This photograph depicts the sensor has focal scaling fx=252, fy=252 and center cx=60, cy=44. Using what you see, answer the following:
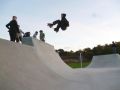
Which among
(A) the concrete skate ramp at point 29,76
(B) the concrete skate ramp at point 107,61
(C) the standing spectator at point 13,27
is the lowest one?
(B) the concrete skate ramp at point 107,61

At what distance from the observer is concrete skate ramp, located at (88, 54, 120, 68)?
64.3ft

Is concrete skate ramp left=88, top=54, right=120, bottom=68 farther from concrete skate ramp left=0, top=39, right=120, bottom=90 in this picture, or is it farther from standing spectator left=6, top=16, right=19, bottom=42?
standing spectator left=6, top=16, right=19, bottom=42

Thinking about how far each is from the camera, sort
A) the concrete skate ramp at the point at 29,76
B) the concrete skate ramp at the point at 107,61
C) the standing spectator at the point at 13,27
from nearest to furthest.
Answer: the concrete skate ramp at the point at 29,76, the standing spectator at the point at 13,27, the concrete skate ramp at the point at 107,61

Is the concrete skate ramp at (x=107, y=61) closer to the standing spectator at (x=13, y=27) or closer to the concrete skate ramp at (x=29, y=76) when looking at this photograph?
the concrete skate ramp at (x=29, y=76)

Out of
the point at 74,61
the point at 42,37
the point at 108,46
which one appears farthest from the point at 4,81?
the point at 108,46

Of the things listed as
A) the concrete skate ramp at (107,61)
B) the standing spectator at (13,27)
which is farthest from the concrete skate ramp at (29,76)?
the concrete skate ramp at (107,61)

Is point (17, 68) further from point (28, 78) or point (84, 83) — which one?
point (84, 83)

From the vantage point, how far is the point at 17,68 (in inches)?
252

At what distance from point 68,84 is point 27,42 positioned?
94.0 inches

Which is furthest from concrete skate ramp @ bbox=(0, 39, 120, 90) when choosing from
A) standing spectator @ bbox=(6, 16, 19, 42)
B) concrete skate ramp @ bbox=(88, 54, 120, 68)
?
concrete skate ramp @ bbox=(88, 54, 120, 68)

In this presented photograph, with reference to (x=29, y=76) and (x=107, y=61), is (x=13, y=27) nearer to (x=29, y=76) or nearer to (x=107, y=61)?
(x=29, y=76)

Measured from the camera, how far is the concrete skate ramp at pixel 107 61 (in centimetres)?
1959

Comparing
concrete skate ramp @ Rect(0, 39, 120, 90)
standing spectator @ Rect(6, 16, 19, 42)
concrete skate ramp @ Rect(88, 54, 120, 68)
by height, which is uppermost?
standing spectator @ Rect(6, 16, 19, 42)

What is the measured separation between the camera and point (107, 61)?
20500 mm
